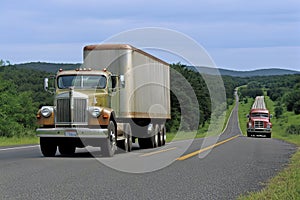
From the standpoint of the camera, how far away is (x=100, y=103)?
19281 millimetres

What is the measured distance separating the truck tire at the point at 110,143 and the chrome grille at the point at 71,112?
3.21 feet

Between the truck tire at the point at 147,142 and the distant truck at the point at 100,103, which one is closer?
the distant truck at the point at 100,103

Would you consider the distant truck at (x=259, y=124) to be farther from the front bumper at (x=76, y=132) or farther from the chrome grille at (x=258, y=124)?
the front bumper at (x=76, y=132)

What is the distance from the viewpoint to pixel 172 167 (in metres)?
15.0

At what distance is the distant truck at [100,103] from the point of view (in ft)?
60.2

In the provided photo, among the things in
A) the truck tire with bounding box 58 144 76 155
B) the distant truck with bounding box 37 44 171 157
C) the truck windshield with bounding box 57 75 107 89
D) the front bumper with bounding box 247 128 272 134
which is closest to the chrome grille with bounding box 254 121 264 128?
the front bumper with bounding box 247 128 272 134

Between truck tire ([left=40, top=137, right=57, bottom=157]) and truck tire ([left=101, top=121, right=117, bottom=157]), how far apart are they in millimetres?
1931

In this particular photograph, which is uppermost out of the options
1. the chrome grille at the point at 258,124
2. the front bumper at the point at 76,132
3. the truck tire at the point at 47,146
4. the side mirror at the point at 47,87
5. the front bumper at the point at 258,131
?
the side mirror at the point at 47,87

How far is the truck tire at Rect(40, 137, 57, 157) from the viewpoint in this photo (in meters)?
19.1

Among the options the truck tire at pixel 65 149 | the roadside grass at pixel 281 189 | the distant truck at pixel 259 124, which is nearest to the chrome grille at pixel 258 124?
the distant truck at pixel 259 124

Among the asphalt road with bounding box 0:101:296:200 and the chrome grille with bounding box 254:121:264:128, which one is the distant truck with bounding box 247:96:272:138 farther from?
the asphalt road with bounding box 0:101:296:200

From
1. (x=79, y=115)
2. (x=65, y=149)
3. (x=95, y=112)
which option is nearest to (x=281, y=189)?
(x=95, y=112)

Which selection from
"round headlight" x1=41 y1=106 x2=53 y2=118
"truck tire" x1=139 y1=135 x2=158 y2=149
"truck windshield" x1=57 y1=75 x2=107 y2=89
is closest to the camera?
"round headlight" x1=41 y1=106 x2=53 y2=118

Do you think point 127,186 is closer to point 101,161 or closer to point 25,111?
point 101,161
